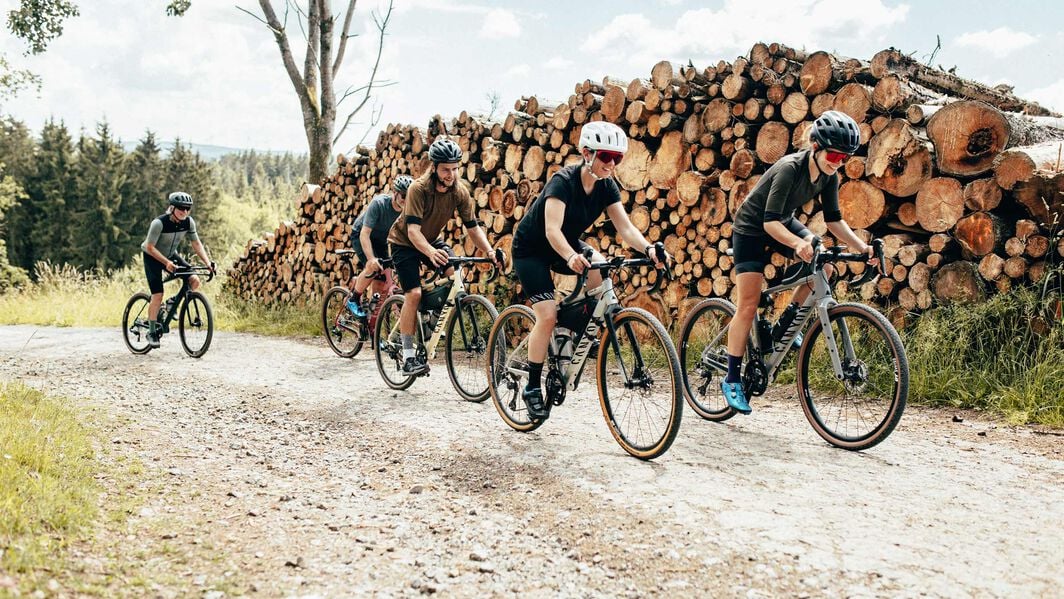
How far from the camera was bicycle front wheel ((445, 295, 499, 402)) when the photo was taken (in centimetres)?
625

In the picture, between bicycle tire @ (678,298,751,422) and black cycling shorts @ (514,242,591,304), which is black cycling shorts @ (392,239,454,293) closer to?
black cycling shorts @ (514,242,591,304)

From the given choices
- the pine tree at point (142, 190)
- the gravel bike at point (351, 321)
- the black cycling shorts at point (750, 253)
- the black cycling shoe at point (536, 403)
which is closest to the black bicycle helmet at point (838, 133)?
the black cycling shorts at point (750, 253)

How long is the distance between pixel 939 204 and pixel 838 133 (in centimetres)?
206

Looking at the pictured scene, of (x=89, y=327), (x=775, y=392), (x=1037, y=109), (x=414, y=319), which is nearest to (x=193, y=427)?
(x=414, y=319)

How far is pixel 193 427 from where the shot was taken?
562 centimetres

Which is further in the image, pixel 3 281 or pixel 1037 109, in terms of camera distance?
pixel 3 281

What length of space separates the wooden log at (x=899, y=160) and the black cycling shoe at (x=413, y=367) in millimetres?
4180

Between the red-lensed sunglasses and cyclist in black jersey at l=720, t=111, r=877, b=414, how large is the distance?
98 centimetres

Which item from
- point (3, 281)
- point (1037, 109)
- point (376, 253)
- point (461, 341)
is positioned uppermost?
point (1037, 109)

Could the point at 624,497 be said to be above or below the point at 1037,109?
below

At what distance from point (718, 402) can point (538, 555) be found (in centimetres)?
265

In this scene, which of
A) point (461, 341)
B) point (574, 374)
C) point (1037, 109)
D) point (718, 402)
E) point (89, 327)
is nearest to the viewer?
point (574, 374)

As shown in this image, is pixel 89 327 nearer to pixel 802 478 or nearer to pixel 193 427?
pixel 193 427

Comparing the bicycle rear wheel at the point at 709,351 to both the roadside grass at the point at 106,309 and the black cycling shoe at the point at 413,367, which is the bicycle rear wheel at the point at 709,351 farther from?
the roadside grass at the point at 106,309
